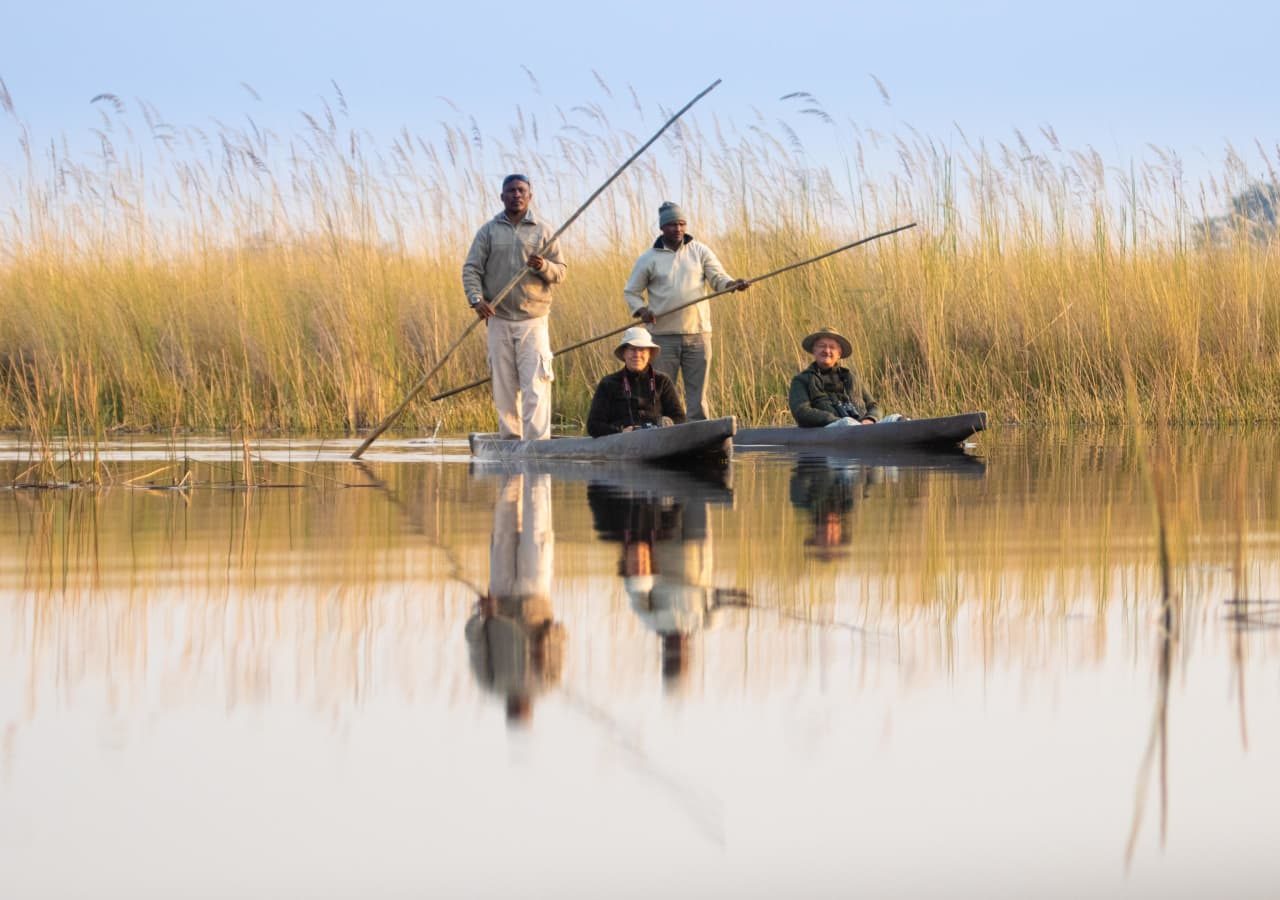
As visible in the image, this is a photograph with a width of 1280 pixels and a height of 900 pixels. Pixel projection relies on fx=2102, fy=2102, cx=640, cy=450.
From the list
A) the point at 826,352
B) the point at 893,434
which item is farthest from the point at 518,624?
the point at 826,352

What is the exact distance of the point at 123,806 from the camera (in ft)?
11.4

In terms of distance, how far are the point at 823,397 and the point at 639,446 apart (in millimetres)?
2567

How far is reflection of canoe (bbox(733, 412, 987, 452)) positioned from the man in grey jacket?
33.8 inches

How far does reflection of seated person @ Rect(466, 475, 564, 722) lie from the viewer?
4.50 metres

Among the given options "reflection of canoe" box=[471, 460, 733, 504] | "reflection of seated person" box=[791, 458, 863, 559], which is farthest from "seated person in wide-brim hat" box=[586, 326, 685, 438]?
"reflection of seated person" box=[791, 458, 863, 559]

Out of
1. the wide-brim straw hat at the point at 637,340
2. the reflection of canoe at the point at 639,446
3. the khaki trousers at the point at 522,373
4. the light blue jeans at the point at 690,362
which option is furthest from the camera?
the light blue jeans at the point at 690,362

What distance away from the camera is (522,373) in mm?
14031

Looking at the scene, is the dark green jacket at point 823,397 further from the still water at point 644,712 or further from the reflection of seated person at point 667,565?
the still water at point 644,712

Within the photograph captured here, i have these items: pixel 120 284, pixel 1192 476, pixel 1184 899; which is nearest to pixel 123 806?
pixel 1184 899

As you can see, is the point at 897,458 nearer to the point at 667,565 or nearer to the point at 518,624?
the point at 667,565

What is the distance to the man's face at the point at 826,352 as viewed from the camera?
15.1m

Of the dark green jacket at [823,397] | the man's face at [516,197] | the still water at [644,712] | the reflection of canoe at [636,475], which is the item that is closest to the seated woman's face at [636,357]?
the reflection of canoe at [636,475]

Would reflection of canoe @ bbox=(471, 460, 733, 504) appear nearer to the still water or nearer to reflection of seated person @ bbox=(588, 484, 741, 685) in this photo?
reflection of seated person @ bbox=(588, 484, 741, 685)

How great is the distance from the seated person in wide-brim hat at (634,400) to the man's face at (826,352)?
1833mm
